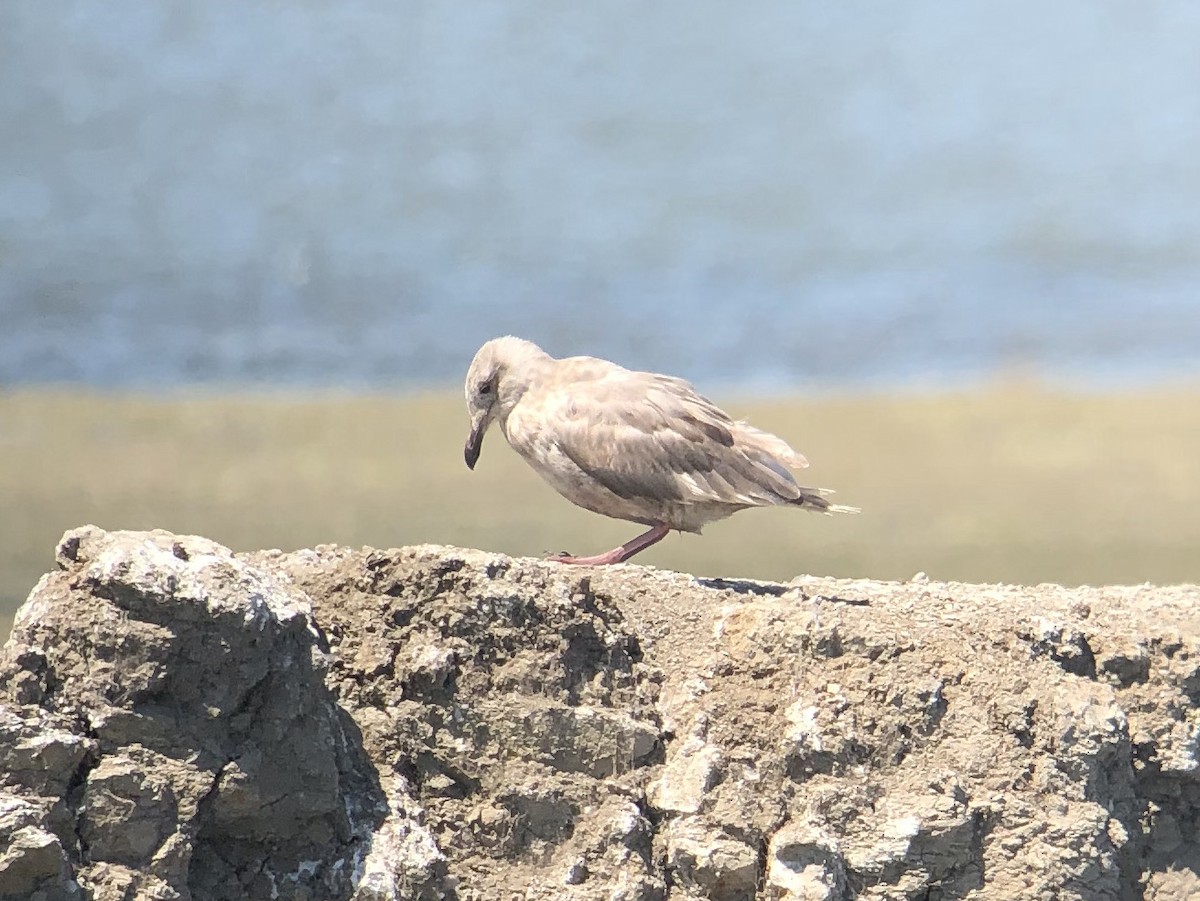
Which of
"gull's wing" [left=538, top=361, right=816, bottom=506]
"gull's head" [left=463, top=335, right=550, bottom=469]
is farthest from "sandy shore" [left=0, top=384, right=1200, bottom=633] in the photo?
"gull's wing" [left=538, top=361, right=816, bottom=506]

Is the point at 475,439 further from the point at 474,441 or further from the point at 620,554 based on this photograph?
the point at 620,554

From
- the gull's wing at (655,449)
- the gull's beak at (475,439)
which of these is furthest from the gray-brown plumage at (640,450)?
the gull's beak at (475,439)

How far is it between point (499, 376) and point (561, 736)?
105 inches

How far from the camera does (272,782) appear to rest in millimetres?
6383

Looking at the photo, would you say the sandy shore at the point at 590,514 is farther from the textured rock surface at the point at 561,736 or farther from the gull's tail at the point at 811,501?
the textured rock surface at the point at 561,736

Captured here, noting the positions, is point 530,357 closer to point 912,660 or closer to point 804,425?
point 912,660

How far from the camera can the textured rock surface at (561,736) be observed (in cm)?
616

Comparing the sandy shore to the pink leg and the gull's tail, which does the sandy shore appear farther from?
the gull's tail

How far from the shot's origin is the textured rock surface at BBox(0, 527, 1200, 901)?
20.2 feet

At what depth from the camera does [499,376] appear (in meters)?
9.22

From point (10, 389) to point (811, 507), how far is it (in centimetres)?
1715

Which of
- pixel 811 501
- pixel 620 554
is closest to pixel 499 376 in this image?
pixel 620 554

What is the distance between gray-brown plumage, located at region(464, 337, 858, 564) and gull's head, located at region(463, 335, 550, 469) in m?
0.01

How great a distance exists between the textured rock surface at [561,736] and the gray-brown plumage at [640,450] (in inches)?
33.5
